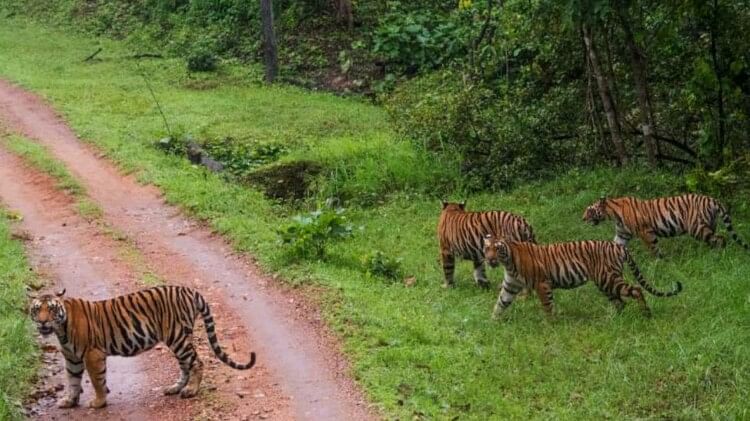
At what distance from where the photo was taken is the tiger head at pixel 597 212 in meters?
13.5

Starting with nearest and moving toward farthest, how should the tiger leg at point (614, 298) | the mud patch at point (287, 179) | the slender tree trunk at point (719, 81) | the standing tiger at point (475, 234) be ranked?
the tiger leg at point (614, 298) < the standing tiger at point (475, 234) < the slender tree trunk at point (719, 81) < the mud patch at point (287, 179)

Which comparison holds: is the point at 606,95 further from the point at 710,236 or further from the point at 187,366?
the point at 187,366

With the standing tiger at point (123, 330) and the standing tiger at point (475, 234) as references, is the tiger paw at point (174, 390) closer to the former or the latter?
the standing tiger at point (123, 330)

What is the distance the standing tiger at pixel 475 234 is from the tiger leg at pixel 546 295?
5.01 feet

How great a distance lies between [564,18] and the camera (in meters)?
13.6

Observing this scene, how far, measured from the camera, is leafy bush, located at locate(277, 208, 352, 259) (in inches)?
536

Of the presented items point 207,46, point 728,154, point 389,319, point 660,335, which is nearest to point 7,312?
point 389,319

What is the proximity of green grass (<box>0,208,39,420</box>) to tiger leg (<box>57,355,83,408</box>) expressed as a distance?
0.44 metres

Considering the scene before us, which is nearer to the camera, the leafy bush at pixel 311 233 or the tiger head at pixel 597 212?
the tiger head at pixel 597 212

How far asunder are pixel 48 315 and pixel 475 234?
5.73m

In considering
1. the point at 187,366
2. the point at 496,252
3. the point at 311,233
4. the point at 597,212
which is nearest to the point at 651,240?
the point at 597,212

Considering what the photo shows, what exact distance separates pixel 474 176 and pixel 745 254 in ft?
20.3

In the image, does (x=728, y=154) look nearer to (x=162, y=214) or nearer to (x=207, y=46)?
(x=162, y=214)

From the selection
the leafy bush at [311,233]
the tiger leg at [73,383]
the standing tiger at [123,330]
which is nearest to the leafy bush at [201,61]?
the leafy bush at [311,233]
